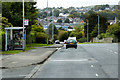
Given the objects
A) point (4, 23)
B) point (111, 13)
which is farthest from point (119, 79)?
point (111, 13)

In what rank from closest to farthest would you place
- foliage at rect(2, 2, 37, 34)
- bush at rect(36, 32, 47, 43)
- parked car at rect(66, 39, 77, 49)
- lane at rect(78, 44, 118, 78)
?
lane at rect(78, 44, 118, 78)
parked car at rect(66, 39, 77, 49)
foliage at rect(2, 2, 37, 34)
bush at rect(36, 32, 47, 43)

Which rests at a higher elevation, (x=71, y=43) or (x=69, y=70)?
(x=71, y=43)

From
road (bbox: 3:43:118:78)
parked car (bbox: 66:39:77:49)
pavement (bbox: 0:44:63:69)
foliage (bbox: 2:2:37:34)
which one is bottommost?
road (bbox: 3:43:118:78)

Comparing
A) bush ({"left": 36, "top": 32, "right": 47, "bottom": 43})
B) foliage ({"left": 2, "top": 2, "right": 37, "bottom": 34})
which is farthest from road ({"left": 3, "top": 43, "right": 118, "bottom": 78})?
bush ({"left": 36, "top": 32, "right": 47, "bottom": 43})

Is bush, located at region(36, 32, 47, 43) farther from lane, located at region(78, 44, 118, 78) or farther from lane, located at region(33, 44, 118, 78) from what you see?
lane, located at region(33, 44, 118, 78)

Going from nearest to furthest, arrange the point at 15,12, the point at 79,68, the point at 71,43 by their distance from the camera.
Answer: the point at 79,68, the point at 71,43, the point at 15,12

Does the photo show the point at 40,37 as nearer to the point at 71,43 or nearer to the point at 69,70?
the point at 71,43

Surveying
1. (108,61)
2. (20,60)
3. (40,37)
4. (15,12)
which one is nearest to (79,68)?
(108,61)

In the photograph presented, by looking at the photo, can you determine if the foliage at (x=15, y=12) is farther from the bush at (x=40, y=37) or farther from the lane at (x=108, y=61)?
the lane at (x=108, y=61)

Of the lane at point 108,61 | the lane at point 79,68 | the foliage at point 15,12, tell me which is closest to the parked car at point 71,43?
the foliage at point 15,12

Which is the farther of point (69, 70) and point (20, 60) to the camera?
point (20, 60)

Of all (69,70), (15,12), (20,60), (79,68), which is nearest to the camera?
(69,70)

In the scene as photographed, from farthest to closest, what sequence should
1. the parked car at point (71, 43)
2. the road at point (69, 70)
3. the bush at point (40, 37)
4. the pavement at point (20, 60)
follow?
the bush at point (40, 37)
the parked car at point (71, 43)
the pavement at point (20, 60)
the road at point (69, 70)

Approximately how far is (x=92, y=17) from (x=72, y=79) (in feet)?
338
